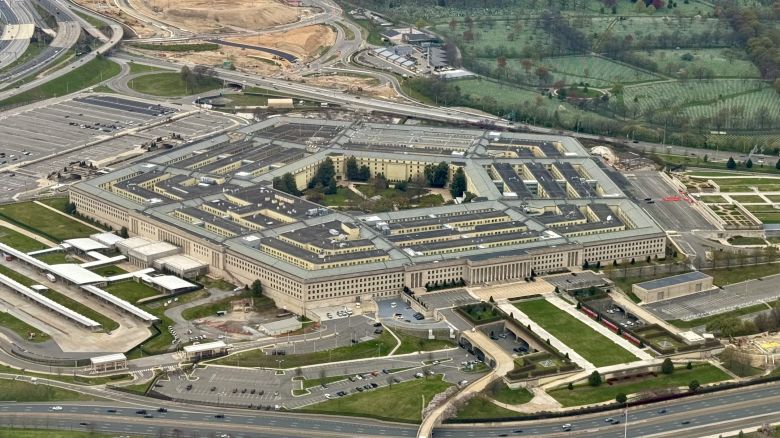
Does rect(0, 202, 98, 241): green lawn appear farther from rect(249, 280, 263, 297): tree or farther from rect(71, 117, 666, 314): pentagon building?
rect(249, 280, 263, 297): tree

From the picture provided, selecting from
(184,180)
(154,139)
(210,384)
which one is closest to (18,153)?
(154,139)

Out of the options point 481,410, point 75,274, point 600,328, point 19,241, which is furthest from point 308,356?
point 19,241

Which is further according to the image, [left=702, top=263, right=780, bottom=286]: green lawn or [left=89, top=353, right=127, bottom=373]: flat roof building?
[left=702, top=263, right=780, bottom=286]: green lawn

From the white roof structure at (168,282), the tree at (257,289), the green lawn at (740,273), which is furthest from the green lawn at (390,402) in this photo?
the green lawn at (740,273)

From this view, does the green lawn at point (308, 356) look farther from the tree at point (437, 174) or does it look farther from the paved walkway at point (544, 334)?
the tree at point (437, 174)

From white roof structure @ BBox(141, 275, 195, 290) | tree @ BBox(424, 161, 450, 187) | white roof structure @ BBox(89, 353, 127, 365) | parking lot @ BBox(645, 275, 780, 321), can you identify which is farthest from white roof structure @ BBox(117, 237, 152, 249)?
parking lot @ BBox(645, 275, 780, 321)

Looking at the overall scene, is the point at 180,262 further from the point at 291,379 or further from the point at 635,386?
the point at 635,386
